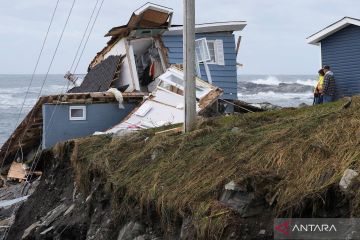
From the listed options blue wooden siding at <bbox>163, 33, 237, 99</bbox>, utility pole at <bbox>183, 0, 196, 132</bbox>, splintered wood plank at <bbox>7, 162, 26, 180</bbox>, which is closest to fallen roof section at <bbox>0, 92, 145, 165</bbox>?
splintered wood plank at <bbox>7, 162, 26, 180</bbox>

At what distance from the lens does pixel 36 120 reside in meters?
18.2

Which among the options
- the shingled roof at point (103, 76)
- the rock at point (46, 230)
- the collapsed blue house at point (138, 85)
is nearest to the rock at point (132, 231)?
the rock at point (46, 230)

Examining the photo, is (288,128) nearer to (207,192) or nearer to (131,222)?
(207,192)

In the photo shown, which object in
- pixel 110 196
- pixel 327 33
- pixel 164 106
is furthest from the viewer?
pixel 327 33

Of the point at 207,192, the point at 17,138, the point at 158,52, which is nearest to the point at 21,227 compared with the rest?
the point at 207,192

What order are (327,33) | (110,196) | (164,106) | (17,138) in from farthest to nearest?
1. (327,33)
2. (17,138)
3. (164,106)
4. (110,196)

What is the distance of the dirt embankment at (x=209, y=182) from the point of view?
6.10 meters

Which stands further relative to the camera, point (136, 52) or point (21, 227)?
point (136, 52)

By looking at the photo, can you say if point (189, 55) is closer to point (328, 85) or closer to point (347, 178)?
point (347, 178)

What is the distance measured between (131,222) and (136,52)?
46.4 feet

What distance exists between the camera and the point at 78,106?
1755 cm

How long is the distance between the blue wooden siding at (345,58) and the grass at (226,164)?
9.95 meters

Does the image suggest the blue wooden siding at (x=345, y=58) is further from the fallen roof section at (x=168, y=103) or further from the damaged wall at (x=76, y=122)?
the damaged wall at (x=76, y=122)

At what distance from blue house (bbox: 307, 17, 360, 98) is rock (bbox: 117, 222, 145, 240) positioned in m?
13.0
